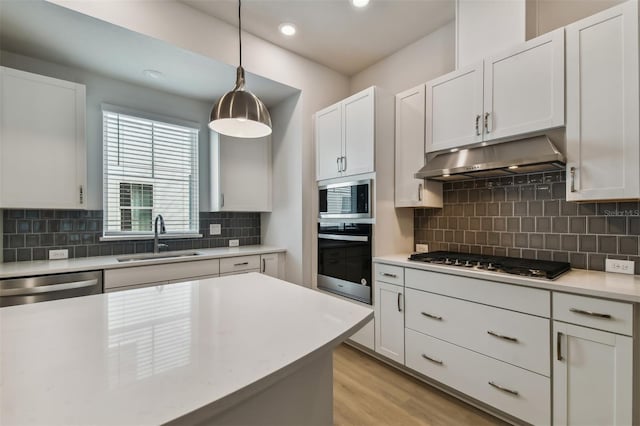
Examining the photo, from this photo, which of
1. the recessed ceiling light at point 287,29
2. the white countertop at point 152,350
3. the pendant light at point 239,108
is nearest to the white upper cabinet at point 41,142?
the white countertop at point 152,350

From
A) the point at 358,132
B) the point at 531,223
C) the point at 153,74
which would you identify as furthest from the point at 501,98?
the point at 153,74

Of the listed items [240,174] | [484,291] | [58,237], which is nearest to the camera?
[484,291]

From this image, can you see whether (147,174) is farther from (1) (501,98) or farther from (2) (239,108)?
(1) (501,98)

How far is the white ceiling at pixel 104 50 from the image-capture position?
2000 millimetres

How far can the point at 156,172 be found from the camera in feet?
10.4

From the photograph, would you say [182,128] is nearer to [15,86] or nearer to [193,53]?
[193,53]

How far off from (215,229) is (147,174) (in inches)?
37.4

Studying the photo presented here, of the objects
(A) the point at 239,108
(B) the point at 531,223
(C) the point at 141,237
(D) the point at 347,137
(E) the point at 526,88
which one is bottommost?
(C) the point at 141,237

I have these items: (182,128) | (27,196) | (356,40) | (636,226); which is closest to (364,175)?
(356,40)

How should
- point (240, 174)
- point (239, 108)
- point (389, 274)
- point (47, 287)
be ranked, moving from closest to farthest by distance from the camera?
point (239, 108) → point (47, 287) → point (389, 274) → point (240, 174)

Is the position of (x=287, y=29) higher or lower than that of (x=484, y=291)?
higher

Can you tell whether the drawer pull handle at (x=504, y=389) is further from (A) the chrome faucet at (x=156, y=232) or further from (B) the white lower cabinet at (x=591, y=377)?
(A) the chrome faucet at (x=156, y=232)

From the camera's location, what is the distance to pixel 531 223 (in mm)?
2230

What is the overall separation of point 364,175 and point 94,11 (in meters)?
2.34
